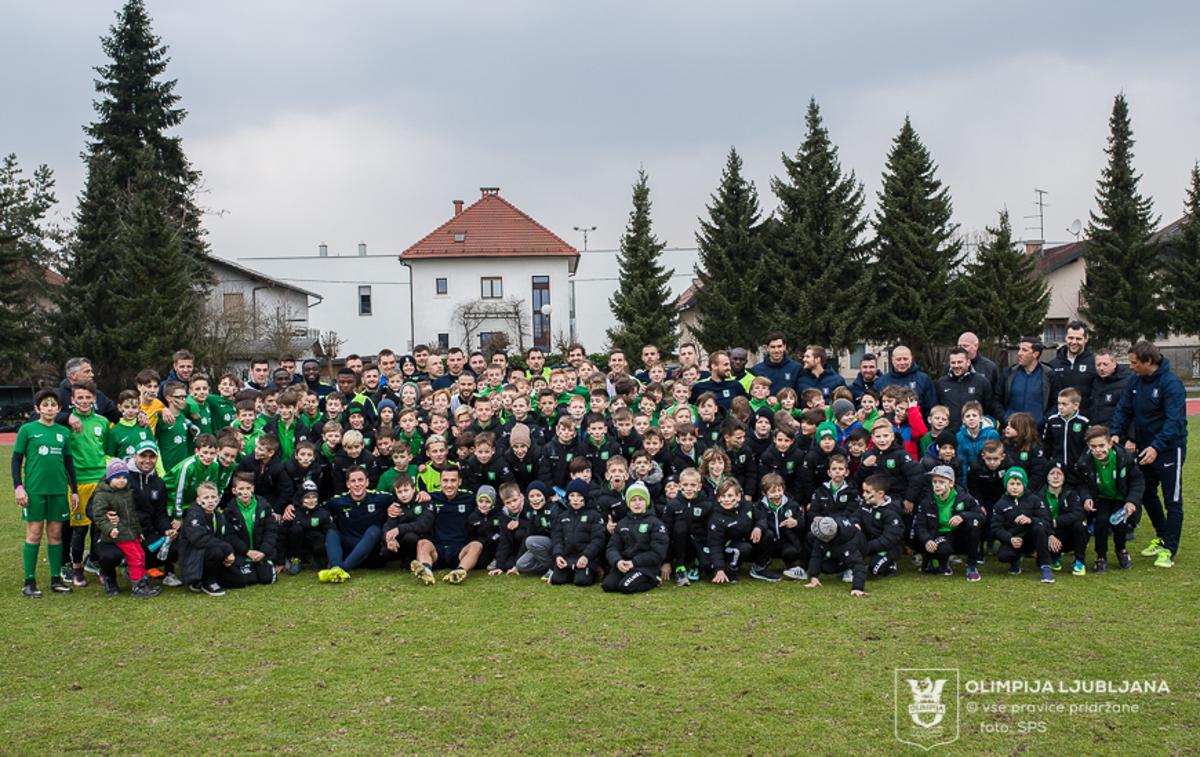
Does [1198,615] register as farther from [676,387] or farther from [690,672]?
[676,387]

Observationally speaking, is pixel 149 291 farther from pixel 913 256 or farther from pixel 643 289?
pixel 913 256

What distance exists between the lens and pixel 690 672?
4.71 meters

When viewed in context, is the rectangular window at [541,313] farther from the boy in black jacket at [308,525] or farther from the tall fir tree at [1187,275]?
the boy in black jacket at [308,525]

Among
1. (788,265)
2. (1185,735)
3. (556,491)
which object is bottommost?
(1185,735)

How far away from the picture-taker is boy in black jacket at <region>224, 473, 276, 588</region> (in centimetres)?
707

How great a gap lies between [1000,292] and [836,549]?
91.2ft

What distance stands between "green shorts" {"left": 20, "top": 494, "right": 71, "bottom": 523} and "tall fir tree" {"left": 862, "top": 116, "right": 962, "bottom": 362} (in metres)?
26.0

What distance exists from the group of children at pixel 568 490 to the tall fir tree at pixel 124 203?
22.5 metres

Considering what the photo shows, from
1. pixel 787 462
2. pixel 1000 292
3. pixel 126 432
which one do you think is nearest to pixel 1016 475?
pixel 787 462

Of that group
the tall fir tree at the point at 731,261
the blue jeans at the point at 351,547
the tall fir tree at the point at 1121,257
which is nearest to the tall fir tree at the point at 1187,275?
the tall fir tree at the point at 1121,257

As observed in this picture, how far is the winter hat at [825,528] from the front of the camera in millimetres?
6625

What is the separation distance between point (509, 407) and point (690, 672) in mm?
4405

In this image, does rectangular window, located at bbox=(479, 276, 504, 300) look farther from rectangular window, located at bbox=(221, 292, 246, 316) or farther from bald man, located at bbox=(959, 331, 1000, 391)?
bald man, located at bbox=(959, 331, 1000, 391)

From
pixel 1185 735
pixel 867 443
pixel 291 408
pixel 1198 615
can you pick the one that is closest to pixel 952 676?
pixel 1185 735
